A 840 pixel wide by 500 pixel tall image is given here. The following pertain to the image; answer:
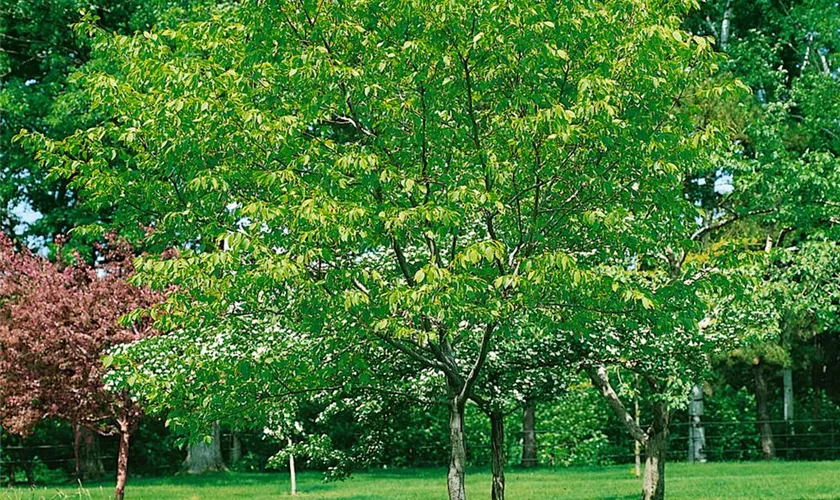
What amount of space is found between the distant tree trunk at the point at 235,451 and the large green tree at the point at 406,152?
18.8 metres

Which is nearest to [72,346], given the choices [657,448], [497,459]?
[497,459]

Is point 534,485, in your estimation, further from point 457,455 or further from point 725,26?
point 725,26

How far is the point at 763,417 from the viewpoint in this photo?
28.0 m

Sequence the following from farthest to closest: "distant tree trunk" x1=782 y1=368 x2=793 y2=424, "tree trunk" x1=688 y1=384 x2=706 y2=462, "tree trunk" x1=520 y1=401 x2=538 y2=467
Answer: "distant tree trunk" x1=782 y1=368 x2=793 y2=424 < "tree trunk" x1=688 y1=384 x2=706 y2=462 < "tree trunk" x1=520 y1=401 x2=538 y2=467

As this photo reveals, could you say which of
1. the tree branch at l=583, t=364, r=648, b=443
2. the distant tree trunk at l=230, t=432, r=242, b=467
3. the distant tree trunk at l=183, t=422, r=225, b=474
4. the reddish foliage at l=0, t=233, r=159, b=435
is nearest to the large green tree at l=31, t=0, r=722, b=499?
the tree branch at l=583, t=364, r=648, b=443

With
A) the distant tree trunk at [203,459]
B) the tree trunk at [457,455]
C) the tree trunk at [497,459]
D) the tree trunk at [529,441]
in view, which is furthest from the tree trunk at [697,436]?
the tree trunk at [457,455]

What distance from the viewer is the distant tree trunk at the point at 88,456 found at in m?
24.5

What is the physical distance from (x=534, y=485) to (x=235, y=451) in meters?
10.6

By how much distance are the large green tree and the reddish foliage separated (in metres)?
5.55

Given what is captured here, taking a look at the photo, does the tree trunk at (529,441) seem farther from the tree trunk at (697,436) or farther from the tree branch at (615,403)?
the tree branch at (615,403)

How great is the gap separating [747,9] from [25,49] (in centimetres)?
1869

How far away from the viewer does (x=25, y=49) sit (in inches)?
976

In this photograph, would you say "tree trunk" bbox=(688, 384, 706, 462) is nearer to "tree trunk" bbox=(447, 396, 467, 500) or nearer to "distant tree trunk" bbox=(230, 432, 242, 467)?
"distant tree trunk" bbox=(230, 432, 242, 467)

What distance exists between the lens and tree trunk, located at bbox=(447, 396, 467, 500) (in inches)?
395
